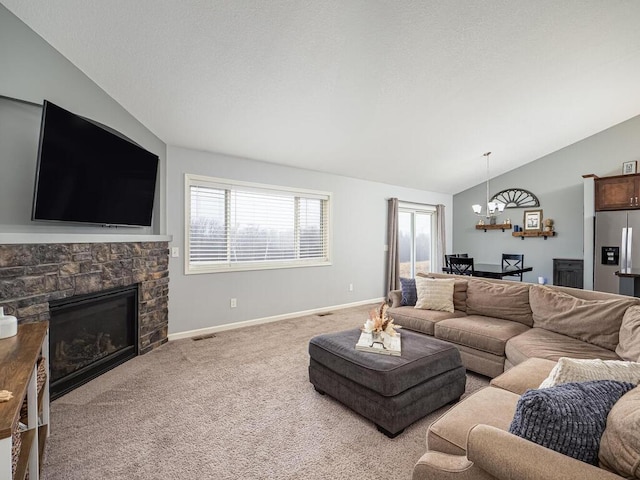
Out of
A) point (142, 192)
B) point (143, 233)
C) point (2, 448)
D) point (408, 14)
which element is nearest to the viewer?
point (2, 448)

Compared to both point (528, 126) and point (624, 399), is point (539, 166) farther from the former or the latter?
point (624, 399)

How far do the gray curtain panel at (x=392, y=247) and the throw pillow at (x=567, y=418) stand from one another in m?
5.35

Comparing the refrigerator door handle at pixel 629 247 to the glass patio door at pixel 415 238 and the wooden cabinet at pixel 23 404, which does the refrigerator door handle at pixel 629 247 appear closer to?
the glass patio door at pixel 415 238

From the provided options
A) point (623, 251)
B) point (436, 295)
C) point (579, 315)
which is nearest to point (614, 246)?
point (623, 251)

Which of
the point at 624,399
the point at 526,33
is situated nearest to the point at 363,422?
the point at 624,399

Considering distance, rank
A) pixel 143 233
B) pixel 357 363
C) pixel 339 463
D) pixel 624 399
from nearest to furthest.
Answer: pixel 624 399 < pixel 339 463 < pixel 357 363 < pixel 143 233

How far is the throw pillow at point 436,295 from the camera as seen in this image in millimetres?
3715

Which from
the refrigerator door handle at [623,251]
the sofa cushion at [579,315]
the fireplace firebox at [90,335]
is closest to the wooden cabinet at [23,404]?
the fireplace firebox at [90,335]

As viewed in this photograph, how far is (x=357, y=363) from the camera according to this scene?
7.44 feet

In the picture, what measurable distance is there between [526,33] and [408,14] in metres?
1.35

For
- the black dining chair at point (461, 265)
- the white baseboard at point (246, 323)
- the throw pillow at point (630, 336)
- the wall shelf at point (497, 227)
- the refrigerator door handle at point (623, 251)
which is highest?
the wall shelf at point (497, 227)

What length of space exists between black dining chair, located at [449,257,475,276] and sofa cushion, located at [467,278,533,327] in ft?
5.38

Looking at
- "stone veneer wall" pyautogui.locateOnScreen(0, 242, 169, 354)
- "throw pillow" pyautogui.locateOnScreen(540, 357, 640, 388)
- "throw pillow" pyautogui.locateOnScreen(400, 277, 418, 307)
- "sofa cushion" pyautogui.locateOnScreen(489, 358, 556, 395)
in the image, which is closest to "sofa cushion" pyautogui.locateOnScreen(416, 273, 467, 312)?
"throw pillow" pyautogui.locateOnScreen(400, 277, 418, 307)

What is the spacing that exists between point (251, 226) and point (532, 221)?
592 centimetres
